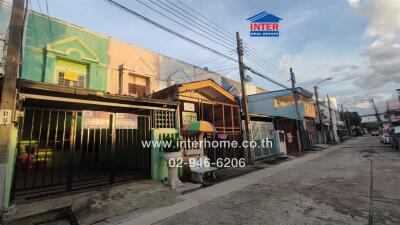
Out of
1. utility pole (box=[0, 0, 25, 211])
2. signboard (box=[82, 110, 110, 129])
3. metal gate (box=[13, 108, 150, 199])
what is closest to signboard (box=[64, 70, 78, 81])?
metal gate (box=[13, 108, 150, 199])

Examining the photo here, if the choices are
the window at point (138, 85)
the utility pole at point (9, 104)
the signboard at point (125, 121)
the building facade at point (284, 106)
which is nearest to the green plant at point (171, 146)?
the signboard at point (125, 121)

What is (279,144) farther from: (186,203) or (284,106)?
(186,203)

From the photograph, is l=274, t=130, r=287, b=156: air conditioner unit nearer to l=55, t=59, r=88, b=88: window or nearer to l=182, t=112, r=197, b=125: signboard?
l=182, t=112, r=197, b=125: signboard

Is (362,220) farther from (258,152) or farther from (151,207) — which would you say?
(258,152)

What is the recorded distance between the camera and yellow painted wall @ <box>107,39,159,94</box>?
13.7 metres

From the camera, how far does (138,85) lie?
1499cm

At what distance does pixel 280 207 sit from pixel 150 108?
5.67 meters

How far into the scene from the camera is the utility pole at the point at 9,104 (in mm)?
4812

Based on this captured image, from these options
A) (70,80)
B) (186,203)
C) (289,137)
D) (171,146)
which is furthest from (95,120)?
(289,137)

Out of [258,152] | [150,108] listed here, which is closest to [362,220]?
[150,108]

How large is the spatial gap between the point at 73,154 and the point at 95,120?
2041 mm

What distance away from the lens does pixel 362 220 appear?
433 cm

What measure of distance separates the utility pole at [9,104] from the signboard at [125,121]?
3038 millimetres
